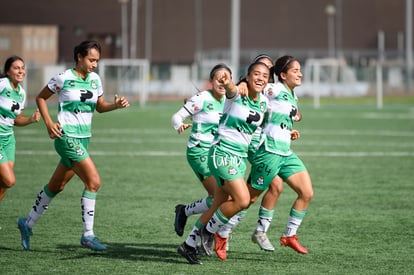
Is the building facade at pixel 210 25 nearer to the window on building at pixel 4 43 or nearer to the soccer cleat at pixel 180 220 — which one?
the window on building at pixel 4 43

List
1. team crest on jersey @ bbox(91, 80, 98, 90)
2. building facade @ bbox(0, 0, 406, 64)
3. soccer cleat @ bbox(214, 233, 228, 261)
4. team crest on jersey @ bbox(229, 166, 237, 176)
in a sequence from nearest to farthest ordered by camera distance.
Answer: team crest on jersey @ bbox(229, 166, 237, 176)
soccer cleat @ bbox(214, 233, 228, 261)
team crest on jersey @ bbox(91, 80, 98, 90)
building facade @ bbox(0, 0, 406, 64)

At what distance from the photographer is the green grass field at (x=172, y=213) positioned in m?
9.54

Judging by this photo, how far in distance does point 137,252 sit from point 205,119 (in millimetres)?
1676

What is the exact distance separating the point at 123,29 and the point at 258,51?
31.0 ft

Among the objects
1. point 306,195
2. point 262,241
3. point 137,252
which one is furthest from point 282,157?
point 137,252

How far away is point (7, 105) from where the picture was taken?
1119 cm

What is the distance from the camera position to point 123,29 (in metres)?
60.2

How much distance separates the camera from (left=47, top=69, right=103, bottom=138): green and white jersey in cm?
1022

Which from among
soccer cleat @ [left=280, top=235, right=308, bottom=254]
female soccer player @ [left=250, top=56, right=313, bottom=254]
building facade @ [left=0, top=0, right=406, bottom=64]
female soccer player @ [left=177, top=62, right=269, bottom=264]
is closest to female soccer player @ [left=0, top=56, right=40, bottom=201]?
female soccer player @ [left=177, top=62, right=269, bottom=264]

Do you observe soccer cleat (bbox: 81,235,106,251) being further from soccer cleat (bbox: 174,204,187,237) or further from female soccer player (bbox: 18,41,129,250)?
soccer cleat (bbox: 174,204,187,237)

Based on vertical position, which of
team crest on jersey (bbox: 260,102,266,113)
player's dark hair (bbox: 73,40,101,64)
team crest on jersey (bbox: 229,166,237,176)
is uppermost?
player's dark hair (bbox: 73,40,101,64)

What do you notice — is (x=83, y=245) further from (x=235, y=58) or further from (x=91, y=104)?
(x=235, y=58)

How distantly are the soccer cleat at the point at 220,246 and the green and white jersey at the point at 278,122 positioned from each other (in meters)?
1.08

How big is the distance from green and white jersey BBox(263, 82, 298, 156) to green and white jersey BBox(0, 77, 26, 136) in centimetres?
324
